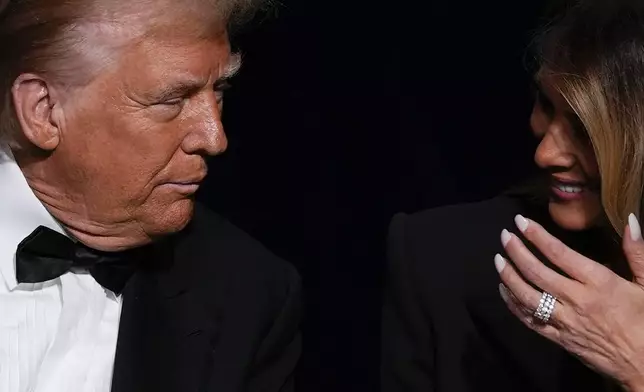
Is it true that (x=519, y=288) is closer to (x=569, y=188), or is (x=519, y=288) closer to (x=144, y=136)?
Result: (x=569, y=188)

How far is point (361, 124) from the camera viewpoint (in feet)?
7.25

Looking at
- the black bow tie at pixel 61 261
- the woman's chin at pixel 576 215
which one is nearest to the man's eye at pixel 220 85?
the black bow tie at pixel 61 261

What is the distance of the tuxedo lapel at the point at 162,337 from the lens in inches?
62.9

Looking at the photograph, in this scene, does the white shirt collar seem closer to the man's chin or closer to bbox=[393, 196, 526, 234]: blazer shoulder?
the man's chin

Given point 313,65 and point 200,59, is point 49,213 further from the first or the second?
point 313,65

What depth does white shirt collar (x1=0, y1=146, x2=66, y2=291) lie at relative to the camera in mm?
1546

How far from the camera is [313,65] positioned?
2.16 meters

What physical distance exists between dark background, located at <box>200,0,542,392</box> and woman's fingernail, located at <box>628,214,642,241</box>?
75 centimetres

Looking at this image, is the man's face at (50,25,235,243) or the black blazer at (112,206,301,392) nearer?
the man's face at (50,25,235,243)

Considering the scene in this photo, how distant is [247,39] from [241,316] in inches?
24.6

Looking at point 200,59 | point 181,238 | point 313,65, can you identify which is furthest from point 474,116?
point 200,59

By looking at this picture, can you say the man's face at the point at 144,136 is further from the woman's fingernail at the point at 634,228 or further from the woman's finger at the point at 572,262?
the woman's fingernail at the point at 634,228

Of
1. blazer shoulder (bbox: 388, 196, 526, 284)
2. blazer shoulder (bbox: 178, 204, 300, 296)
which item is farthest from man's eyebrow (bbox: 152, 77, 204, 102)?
blazer shoulder (bbox: 388, 196, 526, 284)

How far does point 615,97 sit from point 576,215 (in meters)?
0.21
